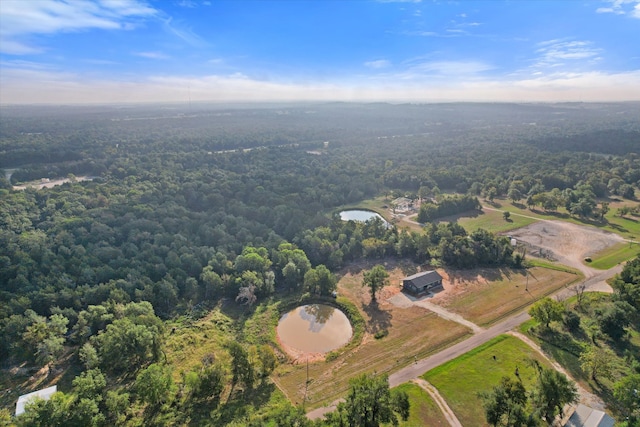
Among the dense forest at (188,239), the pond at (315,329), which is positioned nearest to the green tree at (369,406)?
the dense forest at (188,239)

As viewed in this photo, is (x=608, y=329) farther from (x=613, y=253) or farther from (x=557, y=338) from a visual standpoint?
(x=613, y=253)

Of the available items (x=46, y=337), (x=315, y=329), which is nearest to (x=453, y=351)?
(x=315, y=329)

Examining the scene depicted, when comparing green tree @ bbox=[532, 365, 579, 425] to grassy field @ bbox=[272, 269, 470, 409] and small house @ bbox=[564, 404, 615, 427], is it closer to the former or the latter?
small house @ bbox=[564, 404, 615, 427]

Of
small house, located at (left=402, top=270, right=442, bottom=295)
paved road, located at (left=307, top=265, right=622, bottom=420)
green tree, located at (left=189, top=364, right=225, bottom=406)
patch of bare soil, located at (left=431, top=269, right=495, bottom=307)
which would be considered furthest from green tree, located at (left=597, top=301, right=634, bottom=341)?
green tree, located at (left=189, top=364, right=225, bottom=406)

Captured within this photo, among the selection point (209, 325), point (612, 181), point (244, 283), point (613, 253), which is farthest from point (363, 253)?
point (612, 181)

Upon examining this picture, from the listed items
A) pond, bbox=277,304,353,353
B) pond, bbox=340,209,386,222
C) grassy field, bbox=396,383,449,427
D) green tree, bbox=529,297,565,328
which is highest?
green tree, bbox=529,297,565,328

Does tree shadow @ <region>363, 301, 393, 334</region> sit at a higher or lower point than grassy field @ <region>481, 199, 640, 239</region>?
lower
